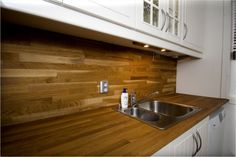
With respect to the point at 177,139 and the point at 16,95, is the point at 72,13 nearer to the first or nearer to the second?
the point at 16,95

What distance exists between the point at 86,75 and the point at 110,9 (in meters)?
0.50

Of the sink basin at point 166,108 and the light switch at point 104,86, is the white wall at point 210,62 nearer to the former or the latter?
the sink basin at point 166,108

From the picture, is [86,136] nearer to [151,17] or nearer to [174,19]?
[151,17]

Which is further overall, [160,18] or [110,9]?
[160,18]

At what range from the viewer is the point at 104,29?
2.34 ft

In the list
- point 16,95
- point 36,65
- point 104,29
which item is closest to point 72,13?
point 104,29

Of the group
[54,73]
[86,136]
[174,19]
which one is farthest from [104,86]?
[174,19]

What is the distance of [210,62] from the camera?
178cm

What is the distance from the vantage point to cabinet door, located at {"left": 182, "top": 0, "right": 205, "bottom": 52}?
1.39 meters

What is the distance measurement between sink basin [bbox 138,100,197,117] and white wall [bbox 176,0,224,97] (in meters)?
0.71

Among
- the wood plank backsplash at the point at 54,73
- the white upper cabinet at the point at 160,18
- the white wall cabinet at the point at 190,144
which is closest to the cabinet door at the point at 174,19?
the white upper cabinet at the point at 160,18

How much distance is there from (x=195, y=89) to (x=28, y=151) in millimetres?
1944

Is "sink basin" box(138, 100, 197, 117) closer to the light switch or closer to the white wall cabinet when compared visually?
the white wall cabinet

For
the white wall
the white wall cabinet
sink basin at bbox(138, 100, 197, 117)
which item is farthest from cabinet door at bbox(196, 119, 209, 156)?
the white wall
